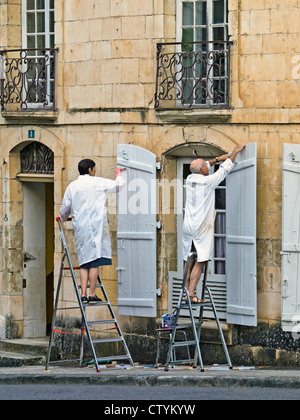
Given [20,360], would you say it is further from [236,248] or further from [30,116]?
[236,248]

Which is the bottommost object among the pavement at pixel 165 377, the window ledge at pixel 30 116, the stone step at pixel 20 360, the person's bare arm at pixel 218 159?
the stone step at pixel 20 360

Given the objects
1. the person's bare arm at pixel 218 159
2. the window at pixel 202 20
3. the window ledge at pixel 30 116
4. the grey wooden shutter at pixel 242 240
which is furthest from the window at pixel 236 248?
the window ledge at pixel 30 116

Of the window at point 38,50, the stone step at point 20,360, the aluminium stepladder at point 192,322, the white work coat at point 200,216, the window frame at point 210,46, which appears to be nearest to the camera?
the aluminium stepladder at point 192,322

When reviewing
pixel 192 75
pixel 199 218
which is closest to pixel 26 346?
pixel 199 218

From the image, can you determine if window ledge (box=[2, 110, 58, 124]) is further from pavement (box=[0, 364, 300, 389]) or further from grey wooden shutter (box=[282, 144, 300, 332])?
pavement (box=[0, 364, 300, 389])

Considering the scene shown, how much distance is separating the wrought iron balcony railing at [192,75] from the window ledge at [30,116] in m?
1.64

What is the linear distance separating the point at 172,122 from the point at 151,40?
1078 mm

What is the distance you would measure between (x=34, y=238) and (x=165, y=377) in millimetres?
5127

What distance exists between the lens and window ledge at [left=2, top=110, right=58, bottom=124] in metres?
17.4

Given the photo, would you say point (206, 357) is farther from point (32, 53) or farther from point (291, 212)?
point (32, 53)

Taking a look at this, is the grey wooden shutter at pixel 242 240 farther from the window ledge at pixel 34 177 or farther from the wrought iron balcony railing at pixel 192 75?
the window ledge at pixel 34 177

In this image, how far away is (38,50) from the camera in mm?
17516

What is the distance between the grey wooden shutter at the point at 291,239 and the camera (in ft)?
51.0
